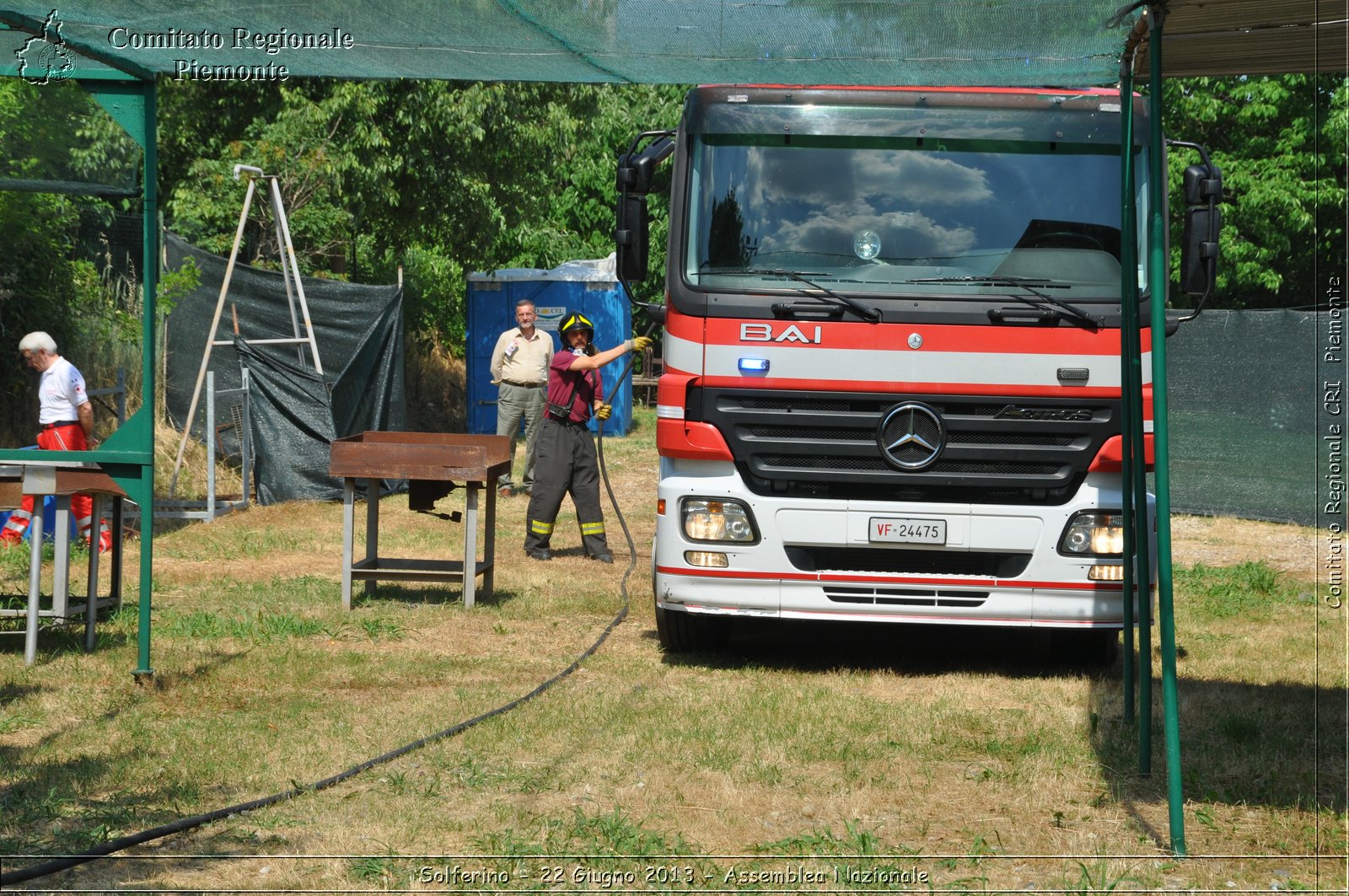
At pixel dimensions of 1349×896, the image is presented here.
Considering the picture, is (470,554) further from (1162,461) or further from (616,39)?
(1162,461)

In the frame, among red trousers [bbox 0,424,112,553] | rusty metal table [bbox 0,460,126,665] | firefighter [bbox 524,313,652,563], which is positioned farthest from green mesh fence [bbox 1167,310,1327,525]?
rusty metal table [bbox 0,460,126,665]

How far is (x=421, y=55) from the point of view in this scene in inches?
263

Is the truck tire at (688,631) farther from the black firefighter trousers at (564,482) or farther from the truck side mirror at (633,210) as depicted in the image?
the black firefighter trousers at (564,482)

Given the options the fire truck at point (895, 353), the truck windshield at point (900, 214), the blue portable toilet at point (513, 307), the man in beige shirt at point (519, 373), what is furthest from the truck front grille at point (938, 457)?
the blue portable toilet at point (513, 307)

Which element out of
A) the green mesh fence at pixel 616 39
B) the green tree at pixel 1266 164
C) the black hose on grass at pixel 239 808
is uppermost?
the green tree at pixel 1266 164

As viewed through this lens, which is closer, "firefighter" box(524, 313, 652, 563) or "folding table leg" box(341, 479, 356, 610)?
"folding table leg" box(341, 479, 356, 610)

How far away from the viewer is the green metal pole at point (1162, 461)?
4746 mm

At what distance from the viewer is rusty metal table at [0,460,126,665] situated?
22.7 feet

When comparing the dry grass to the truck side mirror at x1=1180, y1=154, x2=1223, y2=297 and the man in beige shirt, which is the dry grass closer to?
the truck side mirror at x1=1180, y1=154, x2=1223, y2=297

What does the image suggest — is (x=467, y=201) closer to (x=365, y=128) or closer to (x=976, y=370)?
(x=365, y=128)

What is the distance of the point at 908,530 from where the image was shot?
22.9ft

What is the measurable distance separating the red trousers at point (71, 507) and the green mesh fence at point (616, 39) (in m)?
2.25

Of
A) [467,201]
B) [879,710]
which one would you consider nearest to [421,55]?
[879,710]

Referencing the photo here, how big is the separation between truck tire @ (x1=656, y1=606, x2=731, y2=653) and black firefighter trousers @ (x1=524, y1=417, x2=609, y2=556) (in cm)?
322
